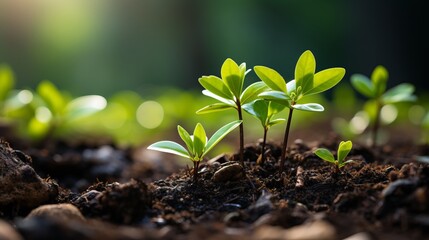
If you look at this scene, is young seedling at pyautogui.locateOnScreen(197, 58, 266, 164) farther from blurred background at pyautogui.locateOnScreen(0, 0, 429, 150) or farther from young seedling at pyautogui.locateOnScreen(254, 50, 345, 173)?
blurred background at pyautogui.locateOnScreen(0, 0, 429, 150)

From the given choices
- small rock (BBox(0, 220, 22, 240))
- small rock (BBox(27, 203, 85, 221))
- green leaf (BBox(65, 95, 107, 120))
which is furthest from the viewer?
green leaf (BBox(65, 95, 107, 120))

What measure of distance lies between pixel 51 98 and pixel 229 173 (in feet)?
5.85

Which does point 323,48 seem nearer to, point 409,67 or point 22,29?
point 409,67

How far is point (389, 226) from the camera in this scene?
3.79ft

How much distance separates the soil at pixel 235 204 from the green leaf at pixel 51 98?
4.72 feet

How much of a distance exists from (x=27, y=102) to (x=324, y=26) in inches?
365

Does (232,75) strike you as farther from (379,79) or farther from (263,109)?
(379,79)

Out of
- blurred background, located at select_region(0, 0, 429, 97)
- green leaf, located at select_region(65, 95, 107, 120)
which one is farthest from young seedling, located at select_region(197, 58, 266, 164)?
blurred background, located at select_region(0, 0, 429, 97)

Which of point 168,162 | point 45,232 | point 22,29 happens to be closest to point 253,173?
point 45,232

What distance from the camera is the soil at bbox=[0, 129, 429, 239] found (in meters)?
1.08

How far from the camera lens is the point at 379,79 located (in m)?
2.25

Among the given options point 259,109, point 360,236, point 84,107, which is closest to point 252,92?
point 259,109

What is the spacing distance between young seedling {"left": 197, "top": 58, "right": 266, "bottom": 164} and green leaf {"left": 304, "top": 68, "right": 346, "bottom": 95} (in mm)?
151

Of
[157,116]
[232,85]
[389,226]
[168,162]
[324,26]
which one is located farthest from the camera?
[324,26]
